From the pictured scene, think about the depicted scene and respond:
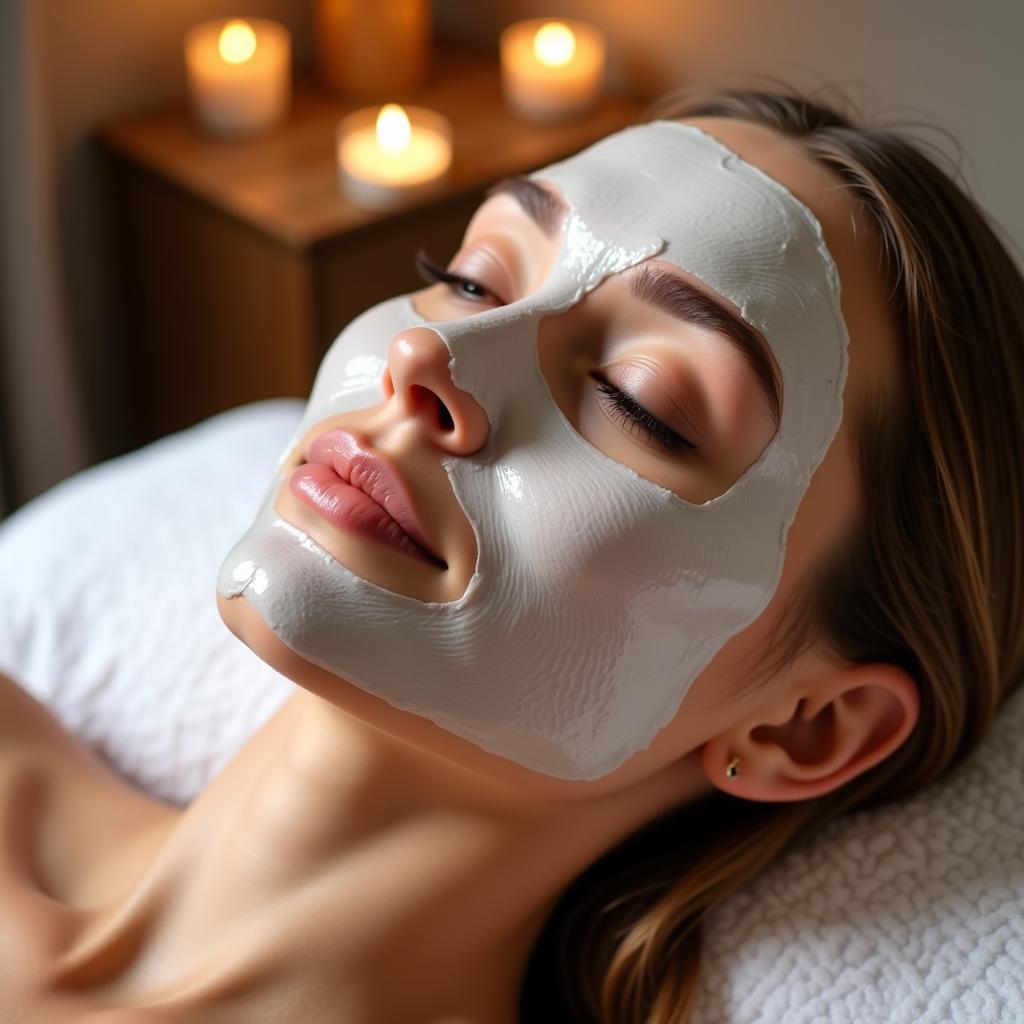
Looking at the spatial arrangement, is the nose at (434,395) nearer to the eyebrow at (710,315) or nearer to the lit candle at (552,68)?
the eyebrow at (710,315)

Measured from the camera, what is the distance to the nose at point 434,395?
81cm

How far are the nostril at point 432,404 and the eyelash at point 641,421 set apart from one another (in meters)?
0.10

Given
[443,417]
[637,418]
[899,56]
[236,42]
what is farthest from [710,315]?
[236,42]

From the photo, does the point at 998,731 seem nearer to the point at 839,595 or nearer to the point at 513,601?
the point at 839,595

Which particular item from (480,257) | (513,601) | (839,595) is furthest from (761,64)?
(513,601)

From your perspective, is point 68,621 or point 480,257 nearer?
point 480,257

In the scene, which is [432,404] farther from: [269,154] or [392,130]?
[269,154]

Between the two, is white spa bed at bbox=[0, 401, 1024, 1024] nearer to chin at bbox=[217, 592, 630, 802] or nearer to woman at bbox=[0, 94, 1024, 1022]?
woman at bbox=[0, 94, 1024, 1022]

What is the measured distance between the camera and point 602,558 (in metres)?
0.81

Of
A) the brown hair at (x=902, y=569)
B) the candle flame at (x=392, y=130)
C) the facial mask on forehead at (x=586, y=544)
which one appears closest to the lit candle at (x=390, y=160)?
the candle flame at (x=392, y=130)

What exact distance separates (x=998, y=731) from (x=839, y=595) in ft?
0.87

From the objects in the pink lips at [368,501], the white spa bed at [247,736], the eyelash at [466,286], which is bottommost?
the white spa bed at [247,736]

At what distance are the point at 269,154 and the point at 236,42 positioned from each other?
17cm

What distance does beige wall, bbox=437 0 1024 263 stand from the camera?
146cm
